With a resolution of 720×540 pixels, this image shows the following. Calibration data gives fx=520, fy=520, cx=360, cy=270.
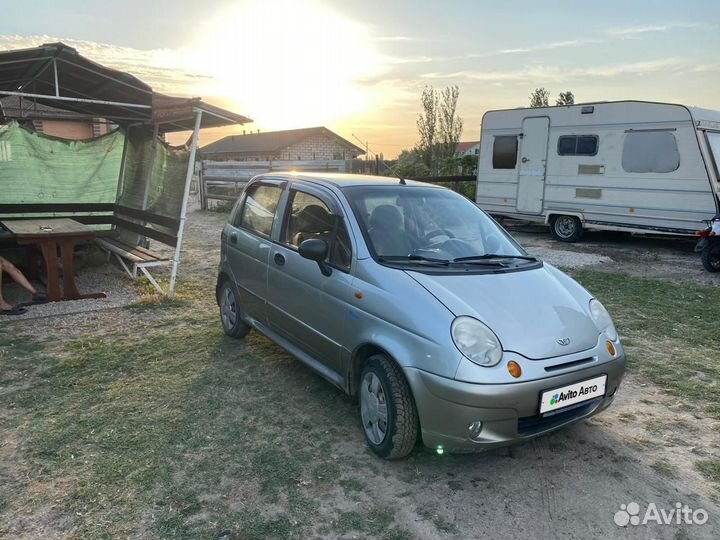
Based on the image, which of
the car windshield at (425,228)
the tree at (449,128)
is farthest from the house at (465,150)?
the car windshield at (425,228)

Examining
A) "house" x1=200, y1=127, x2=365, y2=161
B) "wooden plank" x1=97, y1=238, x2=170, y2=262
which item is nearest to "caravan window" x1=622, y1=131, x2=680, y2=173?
"wooden plank" x1=97, y1=238, x2=170, y2=262

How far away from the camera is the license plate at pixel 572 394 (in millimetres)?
2836

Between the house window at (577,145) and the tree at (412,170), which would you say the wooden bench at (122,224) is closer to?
the house window at (577,145)

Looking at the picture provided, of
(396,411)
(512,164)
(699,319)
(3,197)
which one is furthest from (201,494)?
(512,164)

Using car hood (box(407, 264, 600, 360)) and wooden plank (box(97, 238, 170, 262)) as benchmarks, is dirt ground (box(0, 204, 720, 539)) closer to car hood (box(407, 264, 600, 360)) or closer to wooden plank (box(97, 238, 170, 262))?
car hood (box(407, 264, 600, 360))

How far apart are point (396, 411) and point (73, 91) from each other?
766cm

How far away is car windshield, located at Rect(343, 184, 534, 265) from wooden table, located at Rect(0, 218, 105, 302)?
14.4 ft

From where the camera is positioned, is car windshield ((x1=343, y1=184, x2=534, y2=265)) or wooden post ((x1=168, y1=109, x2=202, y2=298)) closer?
car windshield ((x1=343, y1=184, x2=534, y2=265))

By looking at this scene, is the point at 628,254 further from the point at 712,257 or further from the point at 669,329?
the point at 669,329

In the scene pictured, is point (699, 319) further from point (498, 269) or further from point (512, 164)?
point (512, 164)

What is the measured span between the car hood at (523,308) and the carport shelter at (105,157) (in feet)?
14.5

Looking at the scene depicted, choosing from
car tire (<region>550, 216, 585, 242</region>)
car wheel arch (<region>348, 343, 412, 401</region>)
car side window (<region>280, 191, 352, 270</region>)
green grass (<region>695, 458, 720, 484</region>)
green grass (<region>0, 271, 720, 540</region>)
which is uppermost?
car tire (<region>550, 216, 585, 242</region>)

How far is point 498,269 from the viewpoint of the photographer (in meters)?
3.44

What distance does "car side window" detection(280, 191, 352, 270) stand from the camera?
3.62 metres
